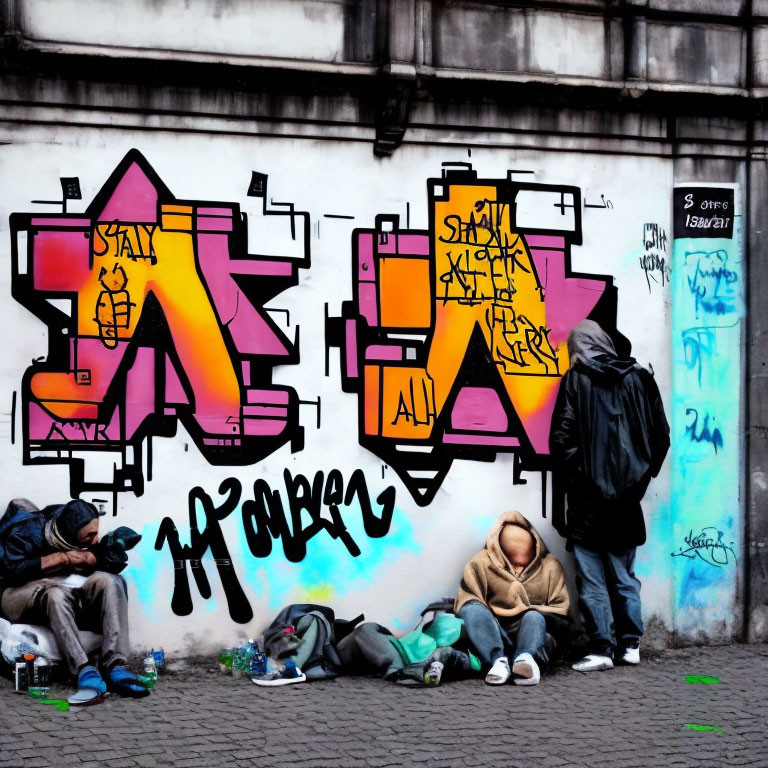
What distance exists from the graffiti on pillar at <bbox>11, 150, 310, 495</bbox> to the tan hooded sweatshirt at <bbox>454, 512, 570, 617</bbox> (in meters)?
1.50

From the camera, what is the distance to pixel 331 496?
311 inches

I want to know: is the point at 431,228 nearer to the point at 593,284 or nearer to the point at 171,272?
the point at 593,284

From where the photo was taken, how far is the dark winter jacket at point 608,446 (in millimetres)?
7883

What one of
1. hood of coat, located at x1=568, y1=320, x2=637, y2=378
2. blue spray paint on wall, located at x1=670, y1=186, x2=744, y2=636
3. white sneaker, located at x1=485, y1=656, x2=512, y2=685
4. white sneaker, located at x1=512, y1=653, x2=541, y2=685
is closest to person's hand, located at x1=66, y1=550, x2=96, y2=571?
white sneaker, located at x1=485, y1=656, x2=512, y2=685

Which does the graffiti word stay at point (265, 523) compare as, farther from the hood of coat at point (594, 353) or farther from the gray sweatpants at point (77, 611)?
the hood of coat at point (594, 353)

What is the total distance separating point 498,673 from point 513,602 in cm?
56

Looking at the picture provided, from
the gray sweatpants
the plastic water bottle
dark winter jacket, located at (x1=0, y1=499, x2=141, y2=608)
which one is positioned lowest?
the plastic water bottle

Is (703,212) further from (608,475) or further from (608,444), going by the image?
(608,475)

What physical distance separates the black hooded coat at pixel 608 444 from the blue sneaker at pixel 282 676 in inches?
85.2

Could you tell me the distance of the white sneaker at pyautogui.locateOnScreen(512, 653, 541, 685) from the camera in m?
7.26

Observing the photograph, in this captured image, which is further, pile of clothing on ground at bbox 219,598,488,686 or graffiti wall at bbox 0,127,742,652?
graffiti wall at bbox 0,127,742,652

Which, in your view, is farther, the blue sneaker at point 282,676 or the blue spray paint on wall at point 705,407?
the blue spray paint on wall at point 705,407

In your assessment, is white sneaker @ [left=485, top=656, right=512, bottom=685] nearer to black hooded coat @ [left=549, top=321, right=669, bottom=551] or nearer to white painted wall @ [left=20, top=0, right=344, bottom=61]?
black hooded coat @ [left=549, top=321, right=669, bottom=551]

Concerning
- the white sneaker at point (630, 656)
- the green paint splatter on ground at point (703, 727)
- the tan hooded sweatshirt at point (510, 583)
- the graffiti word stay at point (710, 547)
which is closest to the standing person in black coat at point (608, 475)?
the white sneaker at point (630, 656)
